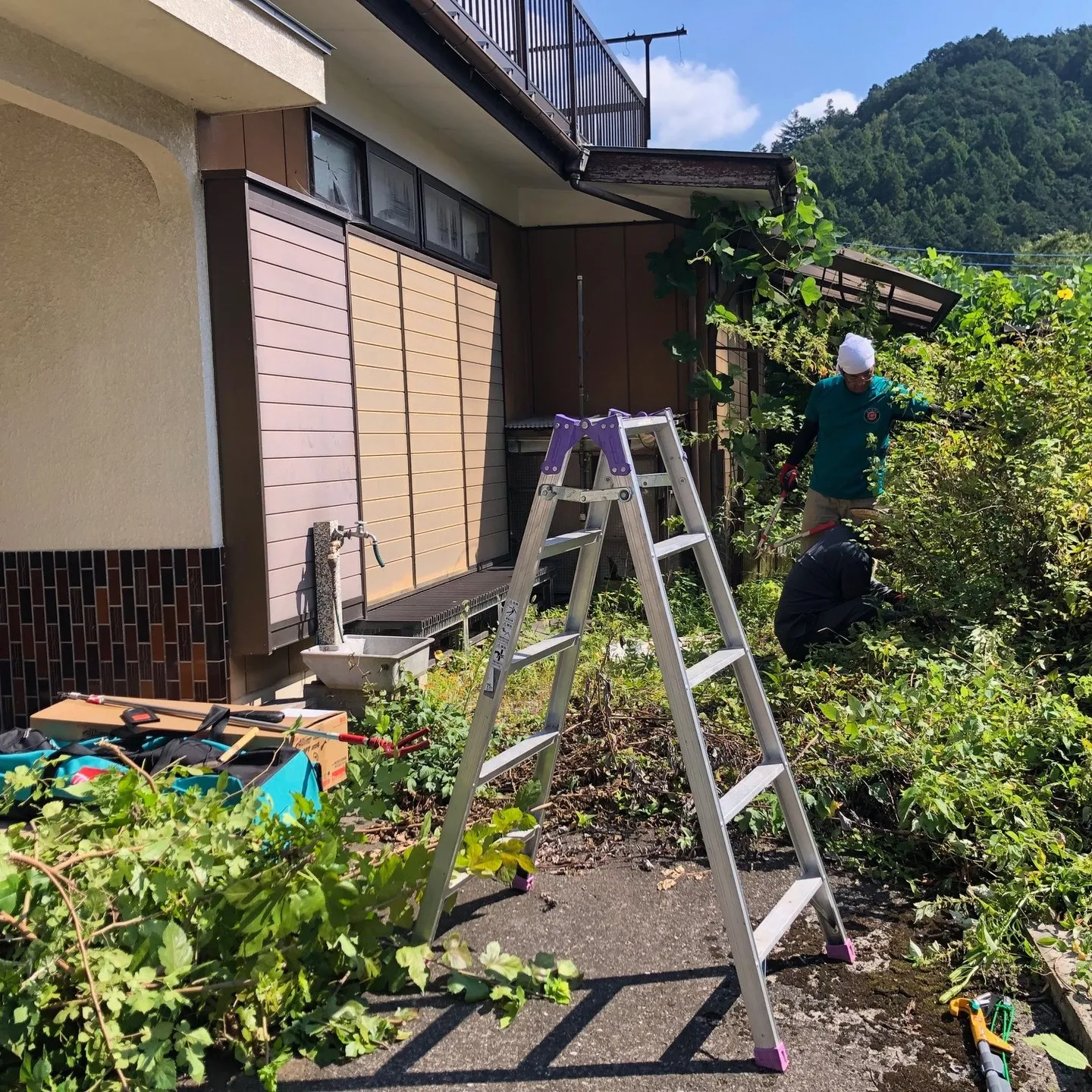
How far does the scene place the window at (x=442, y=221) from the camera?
7016 mm

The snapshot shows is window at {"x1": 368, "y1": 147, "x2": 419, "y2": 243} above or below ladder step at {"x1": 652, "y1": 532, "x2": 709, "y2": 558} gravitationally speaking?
above

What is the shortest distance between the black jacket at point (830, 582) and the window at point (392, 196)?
3.48 metres

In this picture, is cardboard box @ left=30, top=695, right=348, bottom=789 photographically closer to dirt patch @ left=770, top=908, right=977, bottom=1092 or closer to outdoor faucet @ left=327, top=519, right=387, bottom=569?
outdoor faucet @ left=327, top=519, right=387, bottom=569

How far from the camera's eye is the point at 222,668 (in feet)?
15.1

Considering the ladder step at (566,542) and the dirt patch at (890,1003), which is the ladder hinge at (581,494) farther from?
the dirt patch at (890,1003)

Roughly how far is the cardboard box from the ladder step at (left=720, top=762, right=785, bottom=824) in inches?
69.6

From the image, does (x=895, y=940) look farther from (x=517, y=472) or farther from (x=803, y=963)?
(x=517, y=472)

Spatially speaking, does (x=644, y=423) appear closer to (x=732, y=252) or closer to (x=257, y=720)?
(x=257, y=720)

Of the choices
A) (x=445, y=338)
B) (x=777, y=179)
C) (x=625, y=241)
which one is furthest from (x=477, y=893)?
(x=625, y=241)

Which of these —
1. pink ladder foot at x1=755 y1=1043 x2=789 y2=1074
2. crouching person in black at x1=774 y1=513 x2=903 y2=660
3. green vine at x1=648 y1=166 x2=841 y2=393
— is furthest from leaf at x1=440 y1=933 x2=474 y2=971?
green vine at x1=648 y1=166 x2=841 y2=393

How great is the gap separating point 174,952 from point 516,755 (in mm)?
1177

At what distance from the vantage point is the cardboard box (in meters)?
3.84

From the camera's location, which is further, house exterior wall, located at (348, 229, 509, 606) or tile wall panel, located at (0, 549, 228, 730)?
house exterior wall, located at (348, 229, 509, 606)

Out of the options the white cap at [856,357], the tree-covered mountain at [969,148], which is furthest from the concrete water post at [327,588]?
the tree-covered mountain at [969,148]
